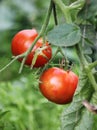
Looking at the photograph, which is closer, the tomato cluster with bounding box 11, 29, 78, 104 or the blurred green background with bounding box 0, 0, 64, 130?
the tomato cluster with bounding box 11, 29, 78, 104

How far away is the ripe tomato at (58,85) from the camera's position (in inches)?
65.6

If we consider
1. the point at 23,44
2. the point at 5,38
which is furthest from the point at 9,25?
the point at 23,44

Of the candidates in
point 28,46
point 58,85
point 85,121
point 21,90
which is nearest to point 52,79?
point 58,85

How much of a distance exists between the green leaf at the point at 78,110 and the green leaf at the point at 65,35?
9 cm

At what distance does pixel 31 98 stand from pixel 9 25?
1109 millimetres

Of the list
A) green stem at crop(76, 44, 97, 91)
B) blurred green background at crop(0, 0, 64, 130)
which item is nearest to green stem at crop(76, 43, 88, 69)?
green stem at crop(76, 44, 97, 91)

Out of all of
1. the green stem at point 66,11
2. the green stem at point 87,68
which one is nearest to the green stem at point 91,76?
the green stem at point 87,68

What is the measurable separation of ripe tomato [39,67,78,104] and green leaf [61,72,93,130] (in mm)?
146

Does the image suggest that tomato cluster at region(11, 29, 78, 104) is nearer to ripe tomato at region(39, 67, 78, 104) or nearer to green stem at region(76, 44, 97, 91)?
ripe tomato at region(39, 67, 78, 104)

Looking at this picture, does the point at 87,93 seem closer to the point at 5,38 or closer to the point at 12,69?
the point at 12,69

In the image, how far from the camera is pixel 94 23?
172cm

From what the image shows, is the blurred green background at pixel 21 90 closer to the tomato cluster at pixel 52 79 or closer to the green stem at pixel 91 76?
the tomato cluster at pixel 52 79

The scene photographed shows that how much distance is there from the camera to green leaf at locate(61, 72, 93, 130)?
1.49 metres

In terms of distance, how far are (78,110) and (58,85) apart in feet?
0.65
